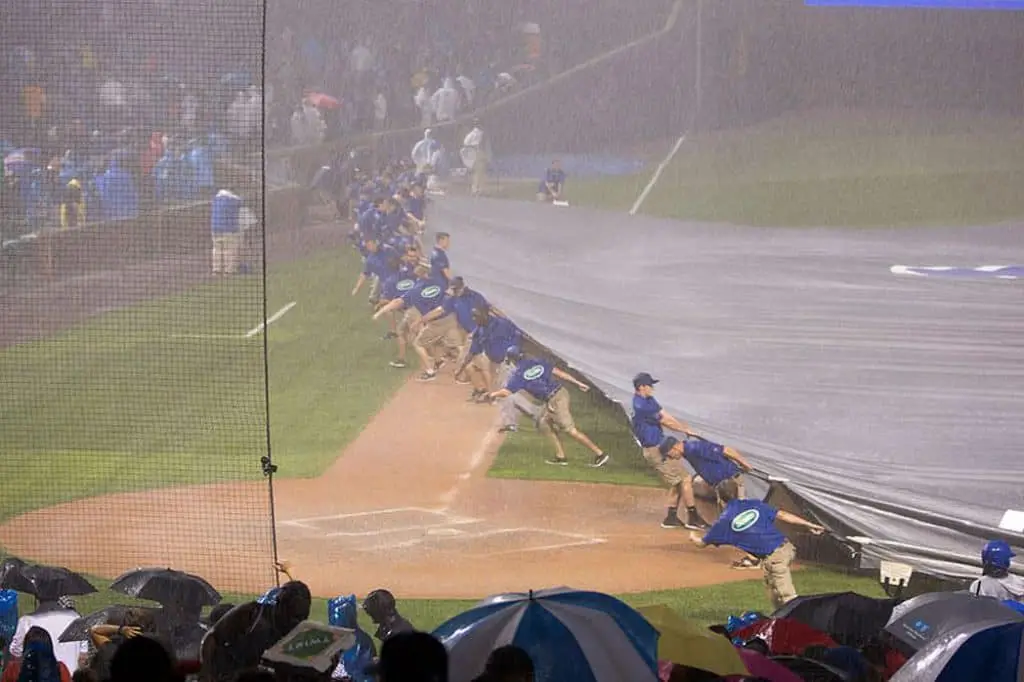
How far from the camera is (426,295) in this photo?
11.2 meters

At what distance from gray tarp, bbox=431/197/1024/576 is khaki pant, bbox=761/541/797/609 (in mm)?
998

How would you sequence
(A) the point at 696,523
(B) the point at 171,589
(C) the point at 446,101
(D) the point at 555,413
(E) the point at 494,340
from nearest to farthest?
(B) the point at 171,589
(A) the point at 696,523
(D) the point at 555,413
(E) the point at 494,340
(C) the point at 446,101

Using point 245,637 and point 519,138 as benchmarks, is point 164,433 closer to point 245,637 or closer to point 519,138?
point 519,138

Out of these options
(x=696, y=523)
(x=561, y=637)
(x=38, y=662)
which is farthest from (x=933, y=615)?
(x=696, y=523)

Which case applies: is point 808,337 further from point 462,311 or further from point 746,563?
point 462,311

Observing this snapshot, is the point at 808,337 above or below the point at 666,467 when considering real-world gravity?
above

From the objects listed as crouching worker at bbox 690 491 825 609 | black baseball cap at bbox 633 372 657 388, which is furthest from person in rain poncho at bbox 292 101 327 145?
crouching worker at bbox 690 491 825 609

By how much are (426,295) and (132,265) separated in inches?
82.1

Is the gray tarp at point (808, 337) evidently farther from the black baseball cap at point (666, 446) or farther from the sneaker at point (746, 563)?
the sneaker at point (746, 563)

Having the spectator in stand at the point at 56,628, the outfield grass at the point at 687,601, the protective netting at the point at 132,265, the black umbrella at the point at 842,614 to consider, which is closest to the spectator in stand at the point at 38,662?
the spectator in stand at the point at 56,628

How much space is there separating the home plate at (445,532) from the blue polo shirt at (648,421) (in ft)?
4.47

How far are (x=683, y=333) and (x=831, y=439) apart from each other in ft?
4.09

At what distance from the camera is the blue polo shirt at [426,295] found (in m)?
11.2

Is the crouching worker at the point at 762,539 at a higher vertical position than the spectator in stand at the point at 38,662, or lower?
lower
